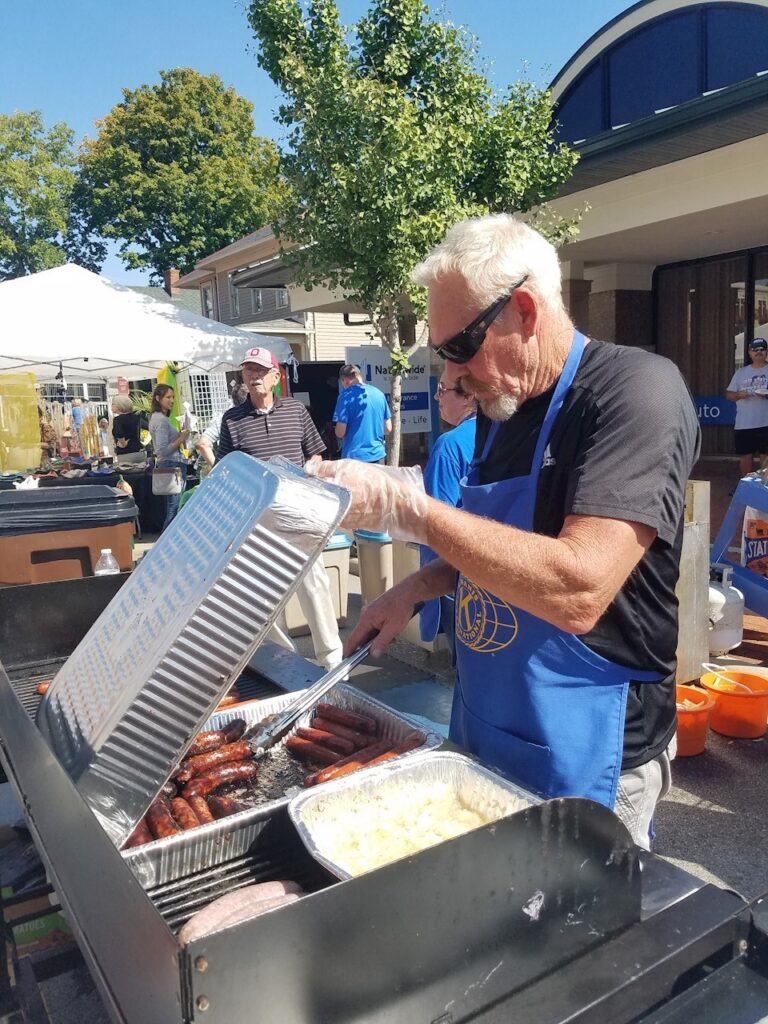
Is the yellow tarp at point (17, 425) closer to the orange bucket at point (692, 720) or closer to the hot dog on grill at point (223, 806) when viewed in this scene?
the orange bucket at point (692, 720)

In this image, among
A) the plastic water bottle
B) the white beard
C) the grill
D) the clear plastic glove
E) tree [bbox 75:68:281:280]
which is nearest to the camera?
the grill

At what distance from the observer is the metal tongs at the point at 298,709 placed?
1.85m

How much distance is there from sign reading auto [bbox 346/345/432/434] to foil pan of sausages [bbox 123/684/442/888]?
350 inches

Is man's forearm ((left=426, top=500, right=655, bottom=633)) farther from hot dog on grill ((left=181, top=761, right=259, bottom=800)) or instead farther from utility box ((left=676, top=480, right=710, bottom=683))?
utility box ((left=676, top=480, right=710, bottom=683))

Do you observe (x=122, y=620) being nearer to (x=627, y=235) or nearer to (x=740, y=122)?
(x=740, y=122)

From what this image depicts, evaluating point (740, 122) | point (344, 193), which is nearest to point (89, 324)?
point (344, 193)

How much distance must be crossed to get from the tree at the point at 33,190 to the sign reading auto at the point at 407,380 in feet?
137

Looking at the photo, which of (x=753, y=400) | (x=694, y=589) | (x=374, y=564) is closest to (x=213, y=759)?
(x=694, y=589)

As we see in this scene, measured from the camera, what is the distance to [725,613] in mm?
5051

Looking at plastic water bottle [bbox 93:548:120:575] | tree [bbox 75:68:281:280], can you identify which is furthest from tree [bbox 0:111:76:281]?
plastic water bottle [bbox 93:548:120:575]

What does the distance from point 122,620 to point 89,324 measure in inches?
386

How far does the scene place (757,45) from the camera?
1103cm

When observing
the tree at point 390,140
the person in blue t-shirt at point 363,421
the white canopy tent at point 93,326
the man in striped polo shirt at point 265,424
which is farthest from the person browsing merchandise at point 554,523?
the white canopy tent at point 93,326

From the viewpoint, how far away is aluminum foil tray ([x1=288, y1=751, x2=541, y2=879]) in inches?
58.9
